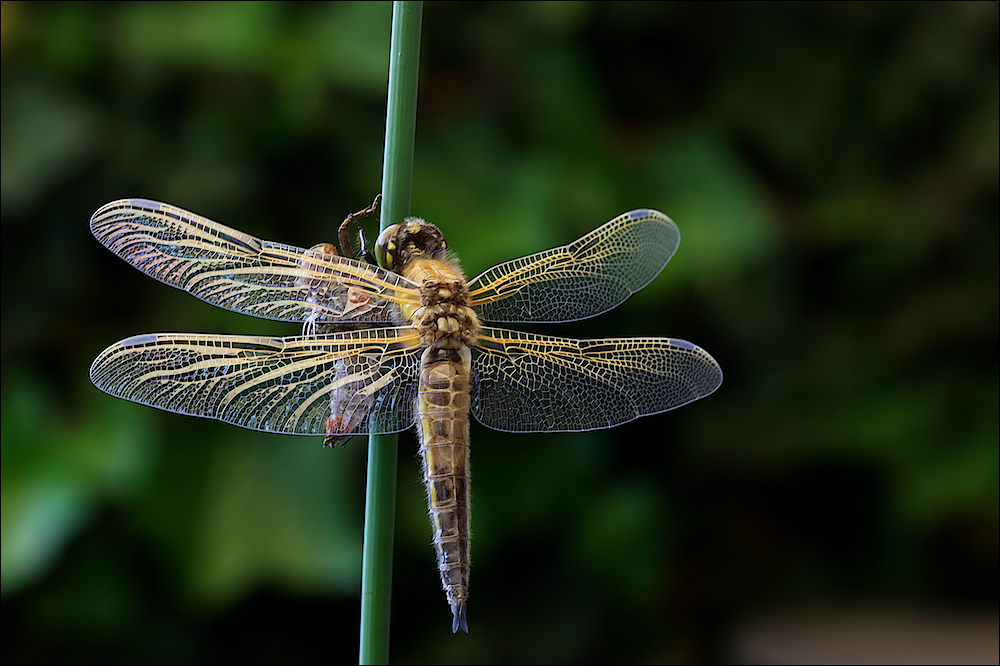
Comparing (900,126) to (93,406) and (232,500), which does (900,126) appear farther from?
(93,406)

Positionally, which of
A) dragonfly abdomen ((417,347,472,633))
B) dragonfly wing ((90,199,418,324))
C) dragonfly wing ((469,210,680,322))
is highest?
dragonfly wing ((469,210,680,322))

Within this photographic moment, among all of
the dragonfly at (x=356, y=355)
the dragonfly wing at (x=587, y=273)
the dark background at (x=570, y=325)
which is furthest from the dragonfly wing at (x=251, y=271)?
the dark background at (x=570, y=325)

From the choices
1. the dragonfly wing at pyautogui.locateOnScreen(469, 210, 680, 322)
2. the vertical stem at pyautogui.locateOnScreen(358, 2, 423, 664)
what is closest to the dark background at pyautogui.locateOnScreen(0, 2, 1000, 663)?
the dragonfly wing at pyautogui.locateOnScreen(469, 210, 680, 322)

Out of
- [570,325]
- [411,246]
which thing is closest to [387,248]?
[411,246]

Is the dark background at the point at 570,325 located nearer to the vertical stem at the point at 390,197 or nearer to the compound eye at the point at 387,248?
the compound eye at the point at 387,248

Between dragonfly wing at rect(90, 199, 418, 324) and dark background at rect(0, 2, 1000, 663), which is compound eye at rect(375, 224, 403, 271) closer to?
dragonfly wing at rect(90, 199, 418, 324)

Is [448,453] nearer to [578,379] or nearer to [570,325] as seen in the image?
[578,379]
